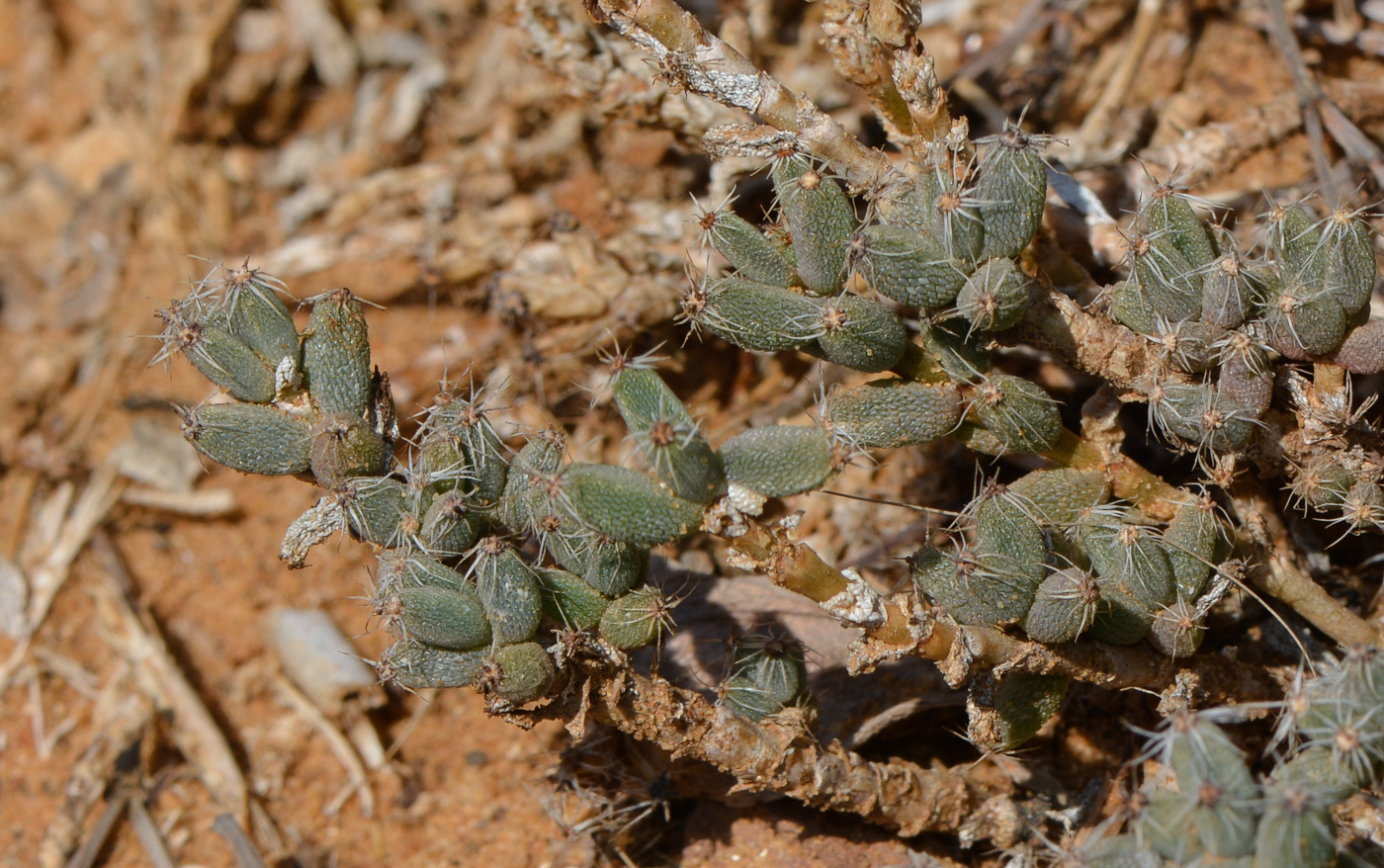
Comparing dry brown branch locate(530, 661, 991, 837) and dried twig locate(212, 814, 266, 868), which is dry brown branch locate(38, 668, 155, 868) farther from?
dry brown branch locate(530, 661, 991, 837)

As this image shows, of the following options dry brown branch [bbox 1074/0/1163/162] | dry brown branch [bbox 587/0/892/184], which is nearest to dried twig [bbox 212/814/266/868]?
dry brown branch [bbox 587/0/892/184]

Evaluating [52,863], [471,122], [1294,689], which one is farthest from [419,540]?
[471,122]

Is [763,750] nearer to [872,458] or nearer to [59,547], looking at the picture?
[872,458]

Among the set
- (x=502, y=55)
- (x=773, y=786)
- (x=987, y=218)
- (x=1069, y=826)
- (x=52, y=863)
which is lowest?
(x=52, y=863)

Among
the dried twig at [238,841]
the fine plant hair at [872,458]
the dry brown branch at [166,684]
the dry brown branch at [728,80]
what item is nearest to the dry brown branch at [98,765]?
the dry brown branch at [166,684]

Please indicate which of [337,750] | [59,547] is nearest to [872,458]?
[337,750]

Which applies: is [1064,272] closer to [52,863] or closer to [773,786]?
[773,786]

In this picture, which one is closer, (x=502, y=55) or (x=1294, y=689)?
(x=1294, y=689)

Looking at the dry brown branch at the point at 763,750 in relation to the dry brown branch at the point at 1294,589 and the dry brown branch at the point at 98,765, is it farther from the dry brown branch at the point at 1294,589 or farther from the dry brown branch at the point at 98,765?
the dry brown branch at the point at 98,765
